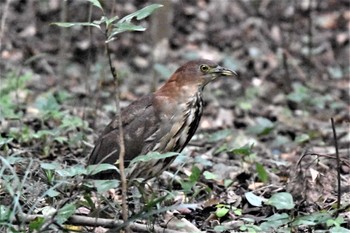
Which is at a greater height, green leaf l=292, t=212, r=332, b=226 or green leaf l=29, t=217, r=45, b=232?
green leaf l=29, t=217, r=45, b=232

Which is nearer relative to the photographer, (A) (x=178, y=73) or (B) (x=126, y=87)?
(A) (x=178, y=73)

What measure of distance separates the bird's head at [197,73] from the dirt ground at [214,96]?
0.52 meters

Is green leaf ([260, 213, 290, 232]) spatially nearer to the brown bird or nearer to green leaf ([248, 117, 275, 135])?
the brown bird

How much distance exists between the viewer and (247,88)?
10234 millimetres

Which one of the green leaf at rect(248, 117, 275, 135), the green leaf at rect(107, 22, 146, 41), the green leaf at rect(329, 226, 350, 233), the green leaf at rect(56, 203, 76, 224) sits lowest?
the green leaf at rect(248, 117, 275, 135)

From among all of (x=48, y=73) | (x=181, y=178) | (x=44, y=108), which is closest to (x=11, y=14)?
(x=48, y=73)

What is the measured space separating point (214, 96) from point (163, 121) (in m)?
4.43

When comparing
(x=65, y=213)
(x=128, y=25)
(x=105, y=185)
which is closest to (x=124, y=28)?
(x=128, y=25)

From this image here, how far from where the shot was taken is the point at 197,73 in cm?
554

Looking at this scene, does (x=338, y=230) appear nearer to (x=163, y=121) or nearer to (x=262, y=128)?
(x=163, y=121)

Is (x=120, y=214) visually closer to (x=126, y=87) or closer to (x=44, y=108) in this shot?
(x=44, y=108)

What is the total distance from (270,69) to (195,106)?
5802mm

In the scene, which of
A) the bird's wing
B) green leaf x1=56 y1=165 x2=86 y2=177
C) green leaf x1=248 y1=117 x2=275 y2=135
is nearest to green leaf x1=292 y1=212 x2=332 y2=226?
green leaf x1=56 y1=165 x2=86 y2=177

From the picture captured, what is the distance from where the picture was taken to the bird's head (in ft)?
18.1
